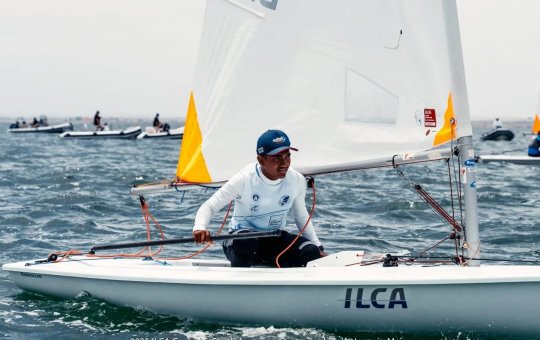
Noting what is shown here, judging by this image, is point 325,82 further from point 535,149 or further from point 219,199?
point 535,149

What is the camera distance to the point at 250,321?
200 inches

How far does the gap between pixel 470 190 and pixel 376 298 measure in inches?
36.9

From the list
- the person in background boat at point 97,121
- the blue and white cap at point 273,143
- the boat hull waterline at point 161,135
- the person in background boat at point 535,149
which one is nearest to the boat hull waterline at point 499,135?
the boat hull waterline at point 161,135

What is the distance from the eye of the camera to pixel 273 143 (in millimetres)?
5062

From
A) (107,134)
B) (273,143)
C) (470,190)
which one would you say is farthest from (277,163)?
(107,134)

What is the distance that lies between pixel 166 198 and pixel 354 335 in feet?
28.6

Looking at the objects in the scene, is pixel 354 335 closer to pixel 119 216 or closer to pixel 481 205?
pixel 119 216

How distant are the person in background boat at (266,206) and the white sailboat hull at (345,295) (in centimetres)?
27

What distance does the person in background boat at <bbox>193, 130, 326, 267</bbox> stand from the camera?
5113mm

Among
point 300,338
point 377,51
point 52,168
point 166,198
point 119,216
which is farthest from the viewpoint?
point 52,168

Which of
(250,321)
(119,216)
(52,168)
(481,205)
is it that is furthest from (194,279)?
(52,168)

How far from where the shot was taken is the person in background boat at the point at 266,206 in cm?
511

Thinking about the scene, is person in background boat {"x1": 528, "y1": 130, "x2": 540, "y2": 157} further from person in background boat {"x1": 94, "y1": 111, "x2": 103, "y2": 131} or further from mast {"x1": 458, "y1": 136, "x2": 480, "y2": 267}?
person in background boat {"x1": 94, "y1": 111, "x2": 103, "y2": 131}

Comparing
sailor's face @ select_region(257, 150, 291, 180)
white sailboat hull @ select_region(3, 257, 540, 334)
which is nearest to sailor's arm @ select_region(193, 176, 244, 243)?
sailor's face @ select_region(257, 150, 291, 180)
